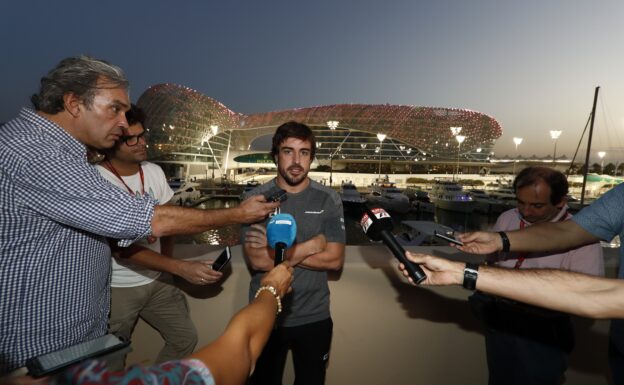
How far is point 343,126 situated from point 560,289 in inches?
2541

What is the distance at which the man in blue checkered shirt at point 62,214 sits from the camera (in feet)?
3.39

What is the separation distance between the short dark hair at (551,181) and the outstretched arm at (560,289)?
3.50 feet

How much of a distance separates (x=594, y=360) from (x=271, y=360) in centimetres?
220

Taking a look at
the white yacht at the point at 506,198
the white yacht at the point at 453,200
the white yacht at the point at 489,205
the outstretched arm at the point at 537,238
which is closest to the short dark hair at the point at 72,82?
the outstretched arm at the point at 537,238

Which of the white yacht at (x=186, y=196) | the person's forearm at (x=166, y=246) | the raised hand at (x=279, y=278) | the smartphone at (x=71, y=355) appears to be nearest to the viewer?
the smartphone at (x=71, y=355)

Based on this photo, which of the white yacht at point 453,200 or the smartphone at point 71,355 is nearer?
the smartphone at point 71,355

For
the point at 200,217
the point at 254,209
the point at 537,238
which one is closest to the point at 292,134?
the point at 254,209

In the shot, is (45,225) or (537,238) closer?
(45,225)

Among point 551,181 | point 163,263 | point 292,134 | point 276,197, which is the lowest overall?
point 163,263

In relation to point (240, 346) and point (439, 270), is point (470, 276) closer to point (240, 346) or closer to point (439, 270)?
point (439, 270)

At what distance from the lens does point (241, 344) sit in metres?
0.88

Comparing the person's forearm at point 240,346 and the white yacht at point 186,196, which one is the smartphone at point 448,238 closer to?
the person's forearm at point 240,346

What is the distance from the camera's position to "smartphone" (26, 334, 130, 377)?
0.77 m

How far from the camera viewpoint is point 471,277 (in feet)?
4.14
